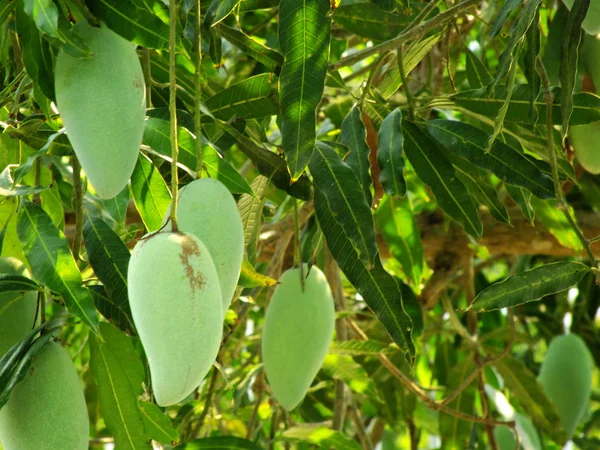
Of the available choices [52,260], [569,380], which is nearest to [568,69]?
[52,260]

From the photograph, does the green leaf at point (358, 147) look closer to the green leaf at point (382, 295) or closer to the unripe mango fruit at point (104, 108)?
the green leaf at point (382, 295)

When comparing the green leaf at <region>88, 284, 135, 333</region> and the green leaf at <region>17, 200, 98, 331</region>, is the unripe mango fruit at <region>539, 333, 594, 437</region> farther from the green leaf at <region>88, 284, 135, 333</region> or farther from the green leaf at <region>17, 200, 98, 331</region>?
the green leaf at <region>17, 200, 98, 331</region>

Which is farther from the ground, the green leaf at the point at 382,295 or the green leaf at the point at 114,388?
the green leaf at the point at 382,295

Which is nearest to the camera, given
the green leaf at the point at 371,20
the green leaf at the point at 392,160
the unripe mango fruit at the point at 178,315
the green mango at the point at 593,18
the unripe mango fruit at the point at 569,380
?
the unripe mango fruit at the point at 178,315

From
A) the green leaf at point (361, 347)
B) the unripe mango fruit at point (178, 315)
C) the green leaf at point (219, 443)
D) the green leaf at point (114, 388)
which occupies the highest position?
the unripe mango fruit at point (178, 315)

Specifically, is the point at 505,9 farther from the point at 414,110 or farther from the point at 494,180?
the point at 494,180

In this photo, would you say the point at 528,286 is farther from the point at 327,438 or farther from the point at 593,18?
the point at 327,438

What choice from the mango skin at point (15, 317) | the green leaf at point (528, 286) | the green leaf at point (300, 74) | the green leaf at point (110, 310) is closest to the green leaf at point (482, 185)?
the green leaf at point (528, 286)
